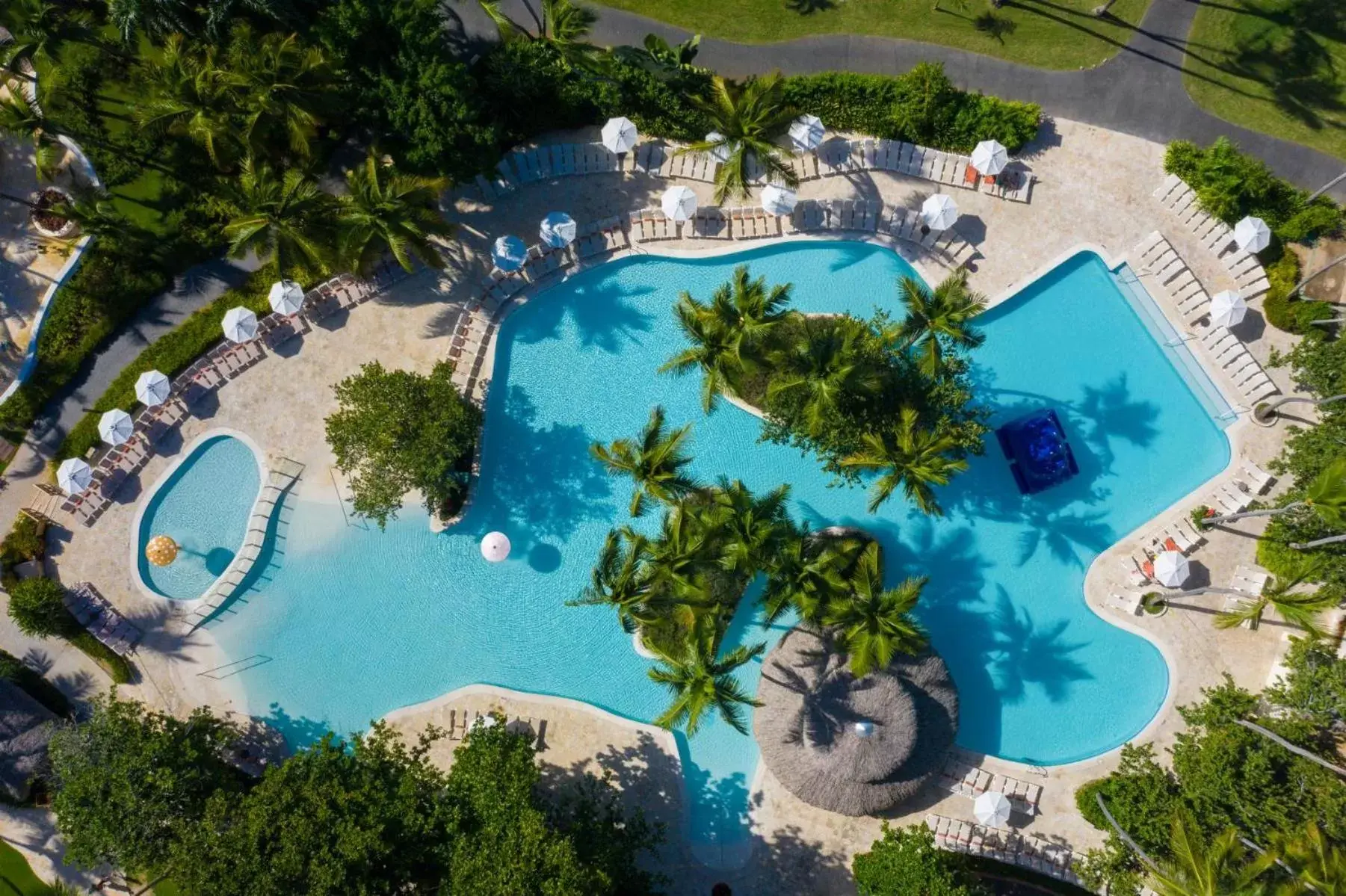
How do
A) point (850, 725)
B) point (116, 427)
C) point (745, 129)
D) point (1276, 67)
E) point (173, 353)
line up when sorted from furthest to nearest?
point (1276, 67) < point (173, 353) < point (116, 427) < point (850, 725) < point (745, 129)

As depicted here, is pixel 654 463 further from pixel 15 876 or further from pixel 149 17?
pixel 15 876

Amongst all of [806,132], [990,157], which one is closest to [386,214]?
[806,132]

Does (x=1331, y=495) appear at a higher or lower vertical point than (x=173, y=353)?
higher

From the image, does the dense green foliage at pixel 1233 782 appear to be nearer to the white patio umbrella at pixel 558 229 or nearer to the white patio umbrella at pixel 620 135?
the white patio umbrella at pixel 558 229

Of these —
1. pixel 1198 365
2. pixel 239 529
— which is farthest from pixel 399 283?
pixel 1198 365

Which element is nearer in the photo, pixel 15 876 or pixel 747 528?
pixel 747 528

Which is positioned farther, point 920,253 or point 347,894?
point 920,253

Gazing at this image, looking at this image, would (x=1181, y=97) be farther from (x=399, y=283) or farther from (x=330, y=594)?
(x=330, y=594)
